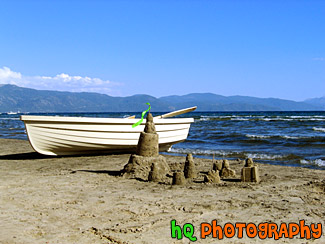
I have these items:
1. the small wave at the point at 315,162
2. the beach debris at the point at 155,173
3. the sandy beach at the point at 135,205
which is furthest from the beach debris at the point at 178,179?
the small wave at the point at 315,162

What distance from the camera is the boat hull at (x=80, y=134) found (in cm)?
1055

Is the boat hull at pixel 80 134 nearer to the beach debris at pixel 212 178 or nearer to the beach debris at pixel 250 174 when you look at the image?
the beach debris at pixel 212 178

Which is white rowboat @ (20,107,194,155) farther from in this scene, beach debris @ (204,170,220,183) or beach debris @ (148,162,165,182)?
beach debris @ (204,170,220,183)

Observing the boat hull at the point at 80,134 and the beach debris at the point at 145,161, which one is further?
the boat hull at the point at 80,134

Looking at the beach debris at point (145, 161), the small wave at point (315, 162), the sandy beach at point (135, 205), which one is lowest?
the small wave at point (315, 162)

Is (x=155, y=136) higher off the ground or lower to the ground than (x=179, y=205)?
higher

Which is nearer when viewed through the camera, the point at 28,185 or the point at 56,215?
the point at 56,215

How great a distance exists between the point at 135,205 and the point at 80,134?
248 inches

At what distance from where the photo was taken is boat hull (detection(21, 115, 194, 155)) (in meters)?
10.5

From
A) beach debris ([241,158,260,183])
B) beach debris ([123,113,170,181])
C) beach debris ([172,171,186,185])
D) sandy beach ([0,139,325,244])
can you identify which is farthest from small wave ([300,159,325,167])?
beach debris ([172,171,186,185])

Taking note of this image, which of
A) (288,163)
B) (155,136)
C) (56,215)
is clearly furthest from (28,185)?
(288,163)

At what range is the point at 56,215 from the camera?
4680 millimetres

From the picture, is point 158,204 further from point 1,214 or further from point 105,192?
point 1,214

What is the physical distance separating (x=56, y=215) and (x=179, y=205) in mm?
1757
